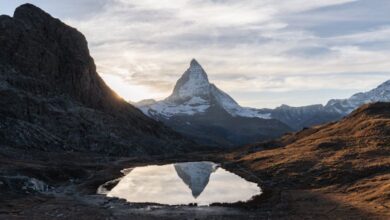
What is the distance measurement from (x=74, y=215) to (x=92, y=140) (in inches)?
4668

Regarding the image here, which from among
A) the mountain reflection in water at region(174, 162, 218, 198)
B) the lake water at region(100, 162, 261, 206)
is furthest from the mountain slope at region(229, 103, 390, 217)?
the mountain reflection in water at region(174, 162, 218, 198)

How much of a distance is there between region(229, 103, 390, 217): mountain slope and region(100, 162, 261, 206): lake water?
6.86m

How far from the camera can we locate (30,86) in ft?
589

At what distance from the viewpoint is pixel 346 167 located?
82250 mm

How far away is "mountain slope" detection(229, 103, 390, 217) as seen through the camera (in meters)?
63.2

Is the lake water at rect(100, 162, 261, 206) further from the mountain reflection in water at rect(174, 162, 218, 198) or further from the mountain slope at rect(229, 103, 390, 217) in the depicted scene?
the mountain slope at rect(229, 103, 390, 217)

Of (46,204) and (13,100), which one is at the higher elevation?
(13,100)

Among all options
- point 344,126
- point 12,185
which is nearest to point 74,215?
point 12,185

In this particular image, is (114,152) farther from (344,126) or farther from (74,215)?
(74,215)

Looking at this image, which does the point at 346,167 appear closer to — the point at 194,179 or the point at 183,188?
the point at 183,188

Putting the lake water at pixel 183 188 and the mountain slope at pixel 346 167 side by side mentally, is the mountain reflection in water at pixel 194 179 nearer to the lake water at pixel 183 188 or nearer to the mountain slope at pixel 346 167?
the lake water at pixel 183 188

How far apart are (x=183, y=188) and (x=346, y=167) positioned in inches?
1081

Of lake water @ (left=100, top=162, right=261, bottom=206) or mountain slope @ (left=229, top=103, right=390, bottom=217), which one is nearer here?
mountain slope @ (left=229, top=103, right=390, bottom=217)

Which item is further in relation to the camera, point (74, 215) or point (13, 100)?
point (13, 100)
